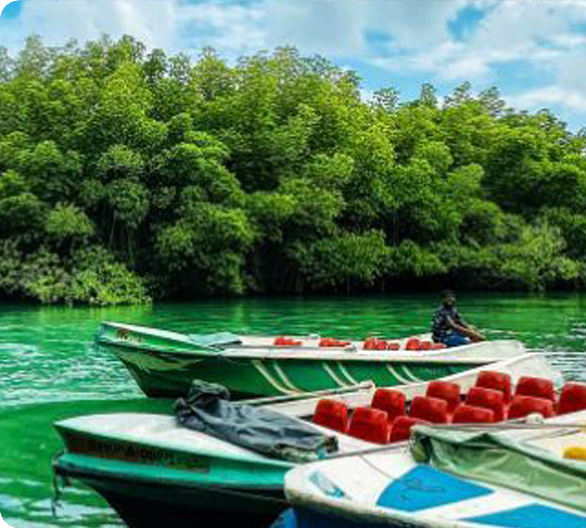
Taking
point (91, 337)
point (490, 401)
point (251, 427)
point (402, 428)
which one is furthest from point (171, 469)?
point (91, 337)

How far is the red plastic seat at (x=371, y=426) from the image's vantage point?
927 centimetres

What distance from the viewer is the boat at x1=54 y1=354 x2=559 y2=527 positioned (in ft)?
25.5

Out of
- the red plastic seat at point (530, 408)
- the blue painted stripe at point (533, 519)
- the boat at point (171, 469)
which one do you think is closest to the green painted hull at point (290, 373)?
the red plastic seat at point (530, 408)

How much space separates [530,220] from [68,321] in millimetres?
31982

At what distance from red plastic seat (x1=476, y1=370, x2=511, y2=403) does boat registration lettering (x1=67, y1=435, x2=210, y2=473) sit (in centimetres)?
490

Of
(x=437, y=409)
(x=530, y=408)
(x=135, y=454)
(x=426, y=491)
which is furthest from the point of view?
(x=530, y=408)

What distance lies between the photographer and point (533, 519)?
6.16 metres

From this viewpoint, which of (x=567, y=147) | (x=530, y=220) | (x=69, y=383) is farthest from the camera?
(x=567, y=147)

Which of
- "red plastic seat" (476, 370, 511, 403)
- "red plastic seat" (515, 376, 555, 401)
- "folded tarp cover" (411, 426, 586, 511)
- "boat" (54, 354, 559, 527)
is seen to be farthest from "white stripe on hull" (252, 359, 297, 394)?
"folded tarp cover" (411, 426, 586, 511)

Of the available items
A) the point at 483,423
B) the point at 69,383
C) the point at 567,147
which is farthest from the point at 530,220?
the point at 483,423

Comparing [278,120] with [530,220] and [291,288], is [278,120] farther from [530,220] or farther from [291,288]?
[530,220]

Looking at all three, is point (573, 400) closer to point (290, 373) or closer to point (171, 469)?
point (171, 469)

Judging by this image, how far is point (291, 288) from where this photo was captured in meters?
48.5

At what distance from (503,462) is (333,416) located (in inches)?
120
